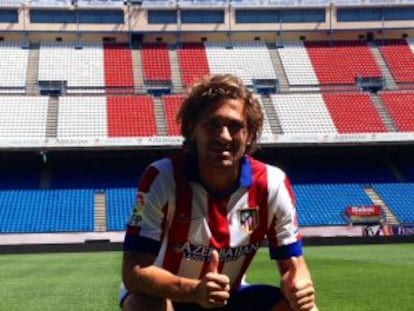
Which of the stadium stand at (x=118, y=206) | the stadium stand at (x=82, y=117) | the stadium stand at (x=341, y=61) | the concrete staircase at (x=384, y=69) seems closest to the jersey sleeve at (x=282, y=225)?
the stadium stand at (x=118, y=206)

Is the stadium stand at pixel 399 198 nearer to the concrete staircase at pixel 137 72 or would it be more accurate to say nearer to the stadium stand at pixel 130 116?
the stadium stand at pixel 130 116

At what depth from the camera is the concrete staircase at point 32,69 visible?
42875 millimetres

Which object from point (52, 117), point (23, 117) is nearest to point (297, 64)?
A: point (52, 117)

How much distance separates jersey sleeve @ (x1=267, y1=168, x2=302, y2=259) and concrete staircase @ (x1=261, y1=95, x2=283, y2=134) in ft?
118

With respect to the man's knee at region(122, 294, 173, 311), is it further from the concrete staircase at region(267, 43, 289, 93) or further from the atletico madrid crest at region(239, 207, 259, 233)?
the concrete staircase at region(267, 43, 289, 93)

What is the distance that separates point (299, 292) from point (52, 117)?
38.0m

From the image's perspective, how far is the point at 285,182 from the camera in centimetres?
430

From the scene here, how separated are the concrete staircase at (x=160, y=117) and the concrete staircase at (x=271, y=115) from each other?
18.5 ft

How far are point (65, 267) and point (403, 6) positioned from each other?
36.4 metres

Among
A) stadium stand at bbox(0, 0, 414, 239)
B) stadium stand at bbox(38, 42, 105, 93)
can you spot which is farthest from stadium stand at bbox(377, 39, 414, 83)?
stadium stand at bbox(38, 42, 105, 93)

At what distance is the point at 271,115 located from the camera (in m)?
41.9

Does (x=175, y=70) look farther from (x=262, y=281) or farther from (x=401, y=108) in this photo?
(x=262, y=281)

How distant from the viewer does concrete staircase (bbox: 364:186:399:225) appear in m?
36.3

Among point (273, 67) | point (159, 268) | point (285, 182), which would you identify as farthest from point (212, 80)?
point (273, 67)
